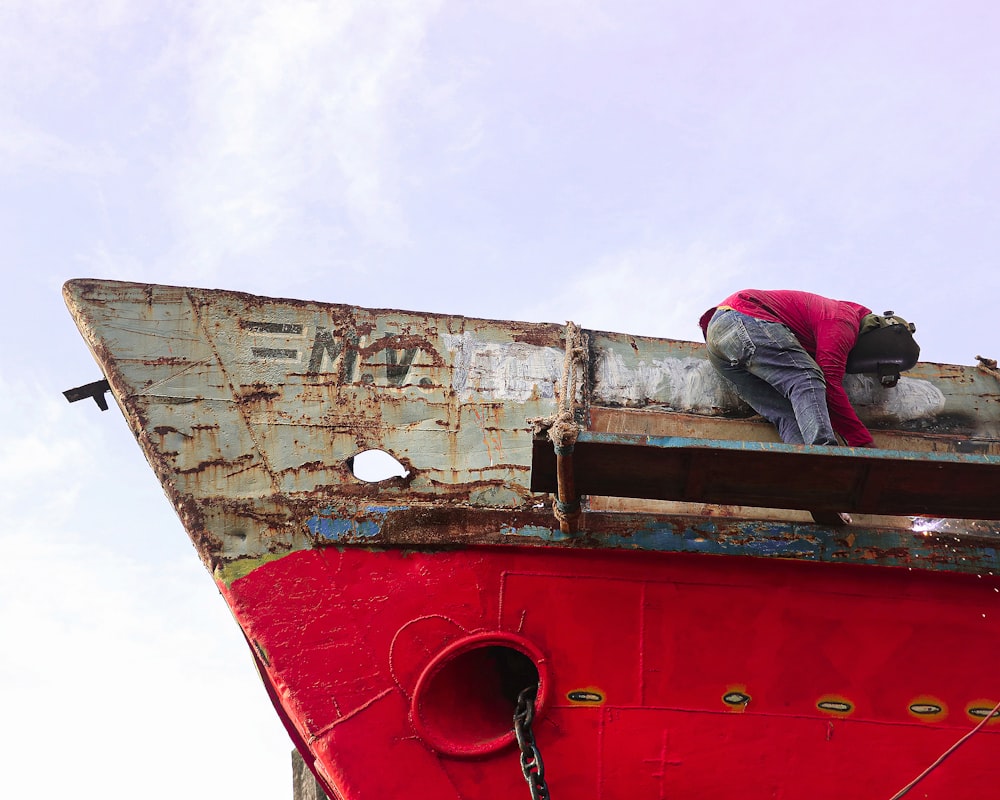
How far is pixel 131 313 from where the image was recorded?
4496 millimetres

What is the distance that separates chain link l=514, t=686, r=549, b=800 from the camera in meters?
3.44

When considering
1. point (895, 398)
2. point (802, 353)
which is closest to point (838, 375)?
point (802, 353)

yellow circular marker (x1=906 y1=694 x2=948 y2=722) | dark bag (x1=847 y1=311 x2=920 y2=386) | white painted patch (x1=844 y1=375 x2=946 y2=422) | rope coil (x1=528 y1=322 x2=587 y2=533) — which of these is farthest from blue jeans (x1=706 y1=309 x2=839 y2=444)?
yellow circular marker (x1=906 y1=694 x2=948 y2=722)

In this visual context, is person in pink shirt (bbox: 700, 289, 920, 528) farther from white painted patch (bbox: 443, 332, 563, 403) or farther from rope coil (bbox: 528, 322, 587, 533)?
white painted patch (bbox: 443, 332, 563, 403)

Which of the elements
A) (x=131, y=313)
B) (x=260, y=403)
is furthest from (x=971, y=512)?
(x=131, y=313)

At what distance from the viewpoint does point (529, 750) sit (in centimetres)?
354

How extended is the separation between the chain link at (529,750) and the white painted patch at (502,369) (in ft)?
4.78

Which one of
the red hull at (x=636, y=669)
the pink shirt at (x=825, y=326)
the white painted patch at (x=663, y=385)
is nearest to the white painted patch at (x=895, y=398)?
the pink shirt at (x=825, y=326)

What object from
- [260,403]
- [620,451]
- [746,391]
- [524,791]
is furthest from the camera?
[746,391]

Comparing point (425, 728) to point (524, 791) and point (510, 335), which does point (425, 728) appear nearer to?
point (524, 791)

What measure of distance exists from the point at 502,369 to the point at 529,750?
1.85 m

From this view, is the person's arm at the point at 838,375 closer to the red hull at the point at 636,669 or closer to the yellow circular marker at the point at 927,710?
the red hull at the point at 636,669

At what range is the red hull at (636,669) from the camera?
3646mm

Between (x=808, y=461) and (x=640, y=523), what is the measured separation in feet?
2.51
